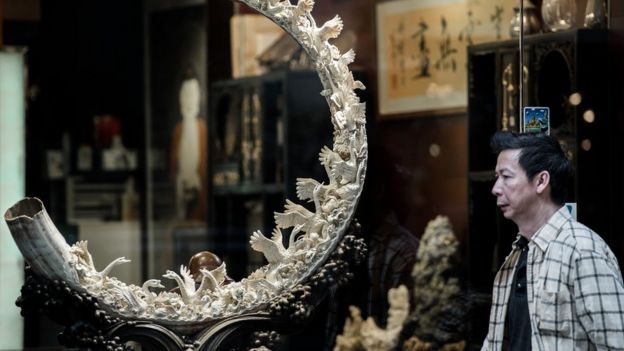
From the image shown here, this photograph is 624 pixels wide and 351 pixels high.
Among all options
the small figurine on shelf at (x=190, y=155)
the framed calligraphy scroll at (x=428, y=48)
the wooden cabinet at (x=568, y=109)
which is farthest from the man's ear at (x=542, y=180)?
the small figurine on shelf at (x=190, y=155)

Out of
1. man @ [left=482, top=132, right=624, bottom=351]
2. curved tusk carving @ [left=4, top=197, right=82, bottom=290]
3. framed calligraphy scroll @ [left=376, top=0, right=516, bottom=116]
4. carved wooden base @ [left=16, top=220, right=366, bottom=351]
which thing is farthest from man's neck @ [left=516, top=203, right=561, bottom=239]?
framed calligraphy scroll @ [left=376, top=0, right=516, bottom=116]

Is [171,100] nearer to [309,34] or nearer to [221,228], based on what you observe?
[221,228]

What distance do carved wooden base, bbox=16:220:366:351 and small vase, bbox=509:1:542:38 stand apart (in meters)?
1.20

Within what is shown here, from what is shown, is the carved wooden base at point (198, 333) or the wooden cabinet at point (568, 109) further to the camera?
the wooden cabinet at point (568, 109)

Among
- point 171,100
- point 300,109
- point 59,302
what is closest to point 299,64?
point 300,109

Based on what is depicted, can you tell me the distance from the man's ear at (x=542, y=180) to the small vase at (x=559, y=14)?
1.35m

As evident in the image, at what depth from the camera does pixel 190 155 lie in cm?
566

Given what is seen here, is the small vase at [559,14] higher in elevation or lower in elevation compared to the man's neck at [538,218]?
higher

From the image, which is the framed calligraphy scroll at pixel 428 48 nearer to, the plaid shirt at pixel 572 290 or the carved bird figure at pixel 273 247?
the carved bird figure at pixel 273 247

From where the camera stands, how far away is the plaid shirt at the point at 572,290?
3.75 m

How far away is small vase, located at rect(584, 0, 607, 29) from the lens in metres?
5.16

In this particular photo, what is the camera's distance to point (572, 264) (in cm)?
383

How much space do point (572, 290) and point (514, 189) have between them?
338 mm

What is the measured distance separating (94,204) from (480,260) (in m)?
1.55
